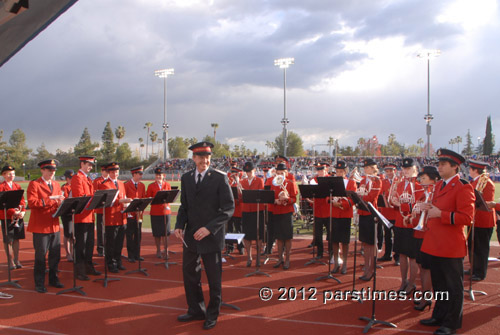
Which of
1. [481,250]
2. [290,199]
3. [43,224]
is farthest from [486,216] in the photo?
[43,224]

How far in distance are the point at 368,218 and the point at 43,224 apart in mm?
6213

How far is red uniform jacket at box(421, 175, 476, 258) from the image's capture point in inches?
171

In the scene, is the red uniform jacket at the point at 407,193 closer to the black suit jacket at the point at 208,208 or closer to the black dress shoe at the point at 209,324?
the black suit jacket at the point at 208,208

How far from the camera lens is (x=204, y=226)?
15.9 ft

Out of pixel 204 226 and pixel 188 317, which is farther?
pixel 188 317

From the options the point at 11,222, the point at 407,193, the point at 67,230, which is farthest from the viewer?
the point at 11,222

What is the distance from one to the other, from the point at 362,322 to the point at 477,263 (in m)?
3.65

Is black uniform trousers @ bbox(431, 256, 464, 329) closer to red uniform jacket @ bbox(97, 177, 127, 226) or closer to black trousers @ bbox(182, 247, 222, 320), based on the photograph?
black trousers @ bbox(182, 247, 222, 320)

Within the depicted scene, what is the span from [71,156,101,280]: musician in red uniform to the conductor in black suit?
302 centimetres

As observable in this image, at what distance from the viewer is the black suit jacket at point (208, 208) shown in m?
4.86

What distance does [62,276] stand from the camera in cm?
748

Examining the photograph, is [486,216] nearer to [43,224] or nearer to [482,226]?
[482,226]

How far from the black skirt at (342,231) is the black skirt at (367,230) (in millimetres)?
362

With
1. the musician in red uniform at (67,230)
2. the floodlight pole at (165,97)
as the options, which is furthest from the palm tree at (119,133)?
the musician in red uniform at (67,230)
